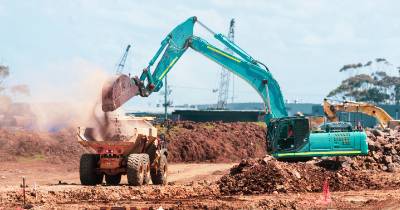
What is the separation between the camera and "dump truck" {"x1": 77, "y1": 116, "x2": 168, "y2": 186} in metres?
27.7

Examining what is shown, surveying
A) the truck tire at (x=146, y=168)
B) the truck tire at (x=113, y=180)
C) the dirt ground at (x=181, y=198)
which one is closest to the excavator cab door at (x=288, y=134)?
the dirt ground at (x=181, y=198)

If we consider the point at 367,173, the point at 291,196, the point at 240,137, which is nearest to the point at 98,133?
the point at 291,196

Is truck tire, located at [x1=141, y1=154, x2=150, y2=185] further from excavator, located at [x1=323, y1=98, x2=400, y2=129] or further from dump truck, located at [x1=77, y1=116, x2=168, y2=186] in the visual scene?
excavator, located at [x1=323, y1=98, x2=400, y2=129]

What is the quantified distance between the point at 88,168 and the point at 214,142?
27.0m

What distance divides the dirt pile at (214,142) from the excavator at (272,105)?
1913 centimetres

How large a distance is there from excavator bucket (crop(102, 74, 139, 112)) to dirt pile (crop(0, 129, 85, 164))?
18.3 metres

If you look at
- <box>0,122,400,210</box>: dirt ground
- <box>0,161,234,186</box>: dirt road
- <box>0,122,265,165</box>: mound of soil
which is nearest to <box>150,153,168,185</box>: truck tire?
<box>0,122,400,210</box>: dirt ground

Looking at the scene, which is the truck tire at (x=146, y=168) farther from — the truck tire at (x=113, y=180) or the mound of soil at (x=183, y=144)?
the mound of soil at (x=183, y=144)

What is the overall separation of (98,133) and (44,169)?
1454 centimetres

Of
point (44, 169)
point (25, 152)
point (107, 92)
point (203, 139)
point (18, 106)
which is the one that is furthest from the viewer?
point (203, 139)

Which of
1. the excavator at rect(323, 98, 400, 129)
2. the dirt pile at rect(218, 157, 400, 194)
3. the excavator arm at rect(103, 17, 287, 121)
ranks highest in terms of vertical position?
the excavator arm at rect(103, 17, 287, 121)

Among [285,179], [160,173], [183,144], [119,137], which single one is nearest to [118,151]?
[119,137]

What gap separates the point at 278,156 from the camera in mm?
32219

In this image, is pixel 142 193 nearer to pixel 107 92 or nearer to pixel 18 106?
pixel 107 92
